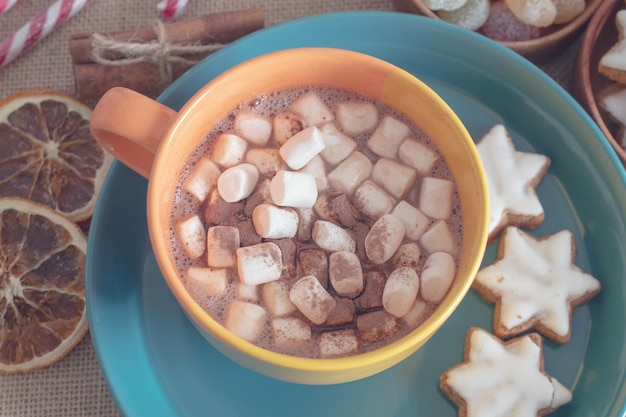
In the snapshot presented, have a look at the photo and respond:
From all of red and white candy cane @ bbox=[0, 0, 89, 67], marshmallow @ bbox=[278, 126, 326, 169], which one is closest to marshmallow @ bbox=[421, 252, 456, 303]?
marshmallow @ bbox=[278, 126, 326, 169]

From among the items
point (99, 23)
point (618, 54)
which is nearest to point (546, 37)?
point (618, 54)

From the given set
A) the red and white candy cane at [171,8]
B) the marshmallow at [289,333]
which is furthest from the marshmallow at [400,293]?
the red and white candy cane at [171,8]

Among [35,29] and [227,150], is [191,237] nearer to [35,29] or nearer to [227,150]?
[227,150]

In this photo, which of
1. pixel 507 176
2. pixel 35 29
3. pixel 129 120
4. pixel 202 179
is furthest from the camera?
pixel 35 29

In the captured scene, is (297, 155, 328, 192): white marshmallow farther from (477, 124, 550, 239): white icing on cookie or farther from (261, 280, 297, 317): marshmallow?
(477, 124, 550, 239): white icing on cookie

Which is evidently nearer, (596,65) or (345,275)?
(345,275)

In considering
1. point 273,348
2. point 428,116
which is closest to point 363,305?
point 273,348
